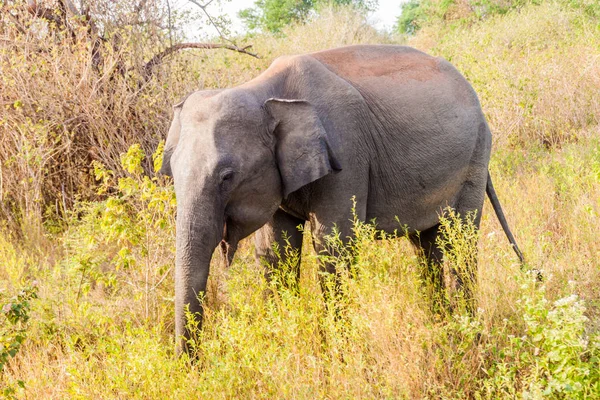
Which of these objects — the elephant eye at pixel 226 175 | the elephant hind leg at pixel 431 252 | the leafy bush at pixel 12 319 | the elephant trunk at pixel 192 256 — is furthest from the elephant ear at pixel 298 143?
the leafy bush at pixel 12 319

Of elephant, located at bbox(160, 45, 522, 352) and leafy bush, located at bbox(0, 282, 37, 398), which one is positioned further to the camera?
leafy bush, located at bbox(0, 282, 37, 398)

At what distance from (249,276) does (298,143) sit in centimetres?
100

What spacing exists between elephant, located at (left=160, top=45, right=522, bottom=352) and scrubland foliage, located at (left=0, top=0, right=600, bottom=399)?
0.80 feet

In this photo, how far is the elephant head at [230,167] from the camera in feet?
11.4

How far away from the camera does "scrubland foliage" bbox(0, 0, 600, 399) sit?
3215mm

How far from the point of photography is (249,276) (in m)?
4.25

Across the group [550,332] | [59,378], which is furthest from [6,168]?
[550,332]

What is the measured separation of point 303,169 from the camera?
3.72 metres

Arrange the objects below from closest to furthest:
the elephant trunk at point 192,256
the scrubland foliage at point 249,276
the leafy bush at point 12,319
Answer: the scrubland foliage at point 249,276
the elephant trunk at point 192,256
the leafy bush at point 12,319

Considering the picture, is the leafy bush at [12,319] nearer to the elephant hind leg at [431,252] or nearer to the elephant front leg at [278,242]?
the elephant front leg at [278,242]

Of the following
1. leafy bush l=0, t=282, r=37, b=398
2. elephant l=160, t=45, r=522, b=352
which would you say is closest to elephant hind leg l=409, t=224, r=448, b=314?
elephant l=160, t=45, r=522, b=352

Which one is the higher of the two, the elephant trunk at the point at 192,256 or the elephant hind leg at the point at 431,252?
the elephant trunk at the point at 192,256

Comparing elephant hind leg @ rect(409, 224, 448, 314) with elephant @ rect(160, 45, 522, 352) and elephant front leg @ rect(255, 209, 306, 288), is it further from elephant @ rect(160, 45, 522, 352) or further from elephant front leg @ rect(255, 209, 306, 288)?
elephant front leg @ rect(255, 209, 306, 288)

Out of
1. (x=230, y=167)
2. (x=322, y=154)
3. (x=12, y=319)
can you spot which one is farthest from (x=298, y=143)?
(x=12, y=319)
